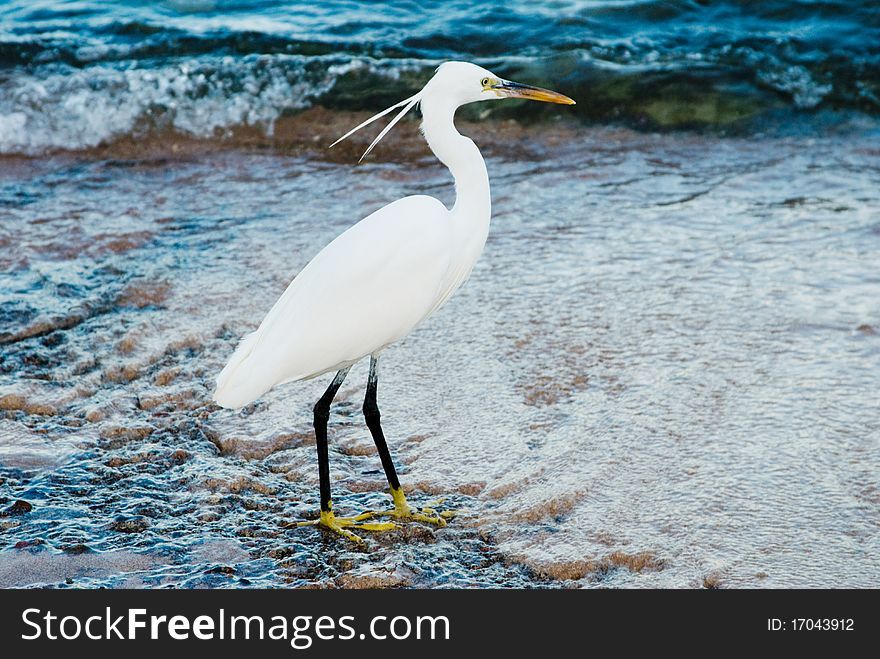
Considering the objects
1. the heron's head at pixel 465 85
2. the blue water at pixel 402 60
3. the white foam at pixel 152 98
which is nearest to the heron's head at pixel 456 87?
the heron's head at pixel 465 85

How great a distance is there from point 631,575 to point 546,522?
12.5 inches

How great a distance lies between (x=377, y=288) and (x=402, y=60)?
17.6 ft

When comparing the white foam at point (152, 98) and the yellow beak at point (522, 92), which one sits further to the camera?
the white foam at point (152, 98)

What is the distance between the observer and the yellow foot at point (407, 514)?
2.99 m

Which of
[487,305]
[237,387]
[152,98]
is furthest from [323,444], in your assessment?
[152,98]

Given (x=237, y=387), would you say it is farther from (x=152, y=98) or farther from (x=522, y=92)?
(x=152, y=98)

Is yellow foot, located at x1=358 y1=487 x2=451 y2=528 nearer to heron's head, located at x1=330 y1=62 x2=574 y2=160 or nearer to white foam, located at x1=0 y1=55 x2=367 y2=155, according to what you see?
heron's head, located at x1=330 y1=62 x2=574 y2=160

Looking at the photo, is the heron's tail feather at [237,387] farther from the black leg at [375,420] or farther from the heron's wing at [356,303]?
the black leg at [375,420]

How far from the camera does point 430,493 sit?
125 inches

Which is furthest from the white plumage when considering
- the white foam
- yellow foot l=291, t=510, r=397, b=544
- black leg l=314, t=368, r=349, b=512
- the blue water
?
the white foam

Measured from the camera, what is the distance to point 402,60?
7902 millimetres

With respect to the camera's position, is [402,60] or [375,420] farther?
[402,60]

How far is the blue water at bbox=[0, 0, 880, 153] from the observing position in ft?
23.9

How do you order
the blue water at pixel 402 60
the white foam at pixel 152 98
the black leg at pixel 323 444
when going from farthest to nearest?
the blue water at pixel 402 60 < the white foam at pixel 152 98 < the black leg at pixel 323 444
